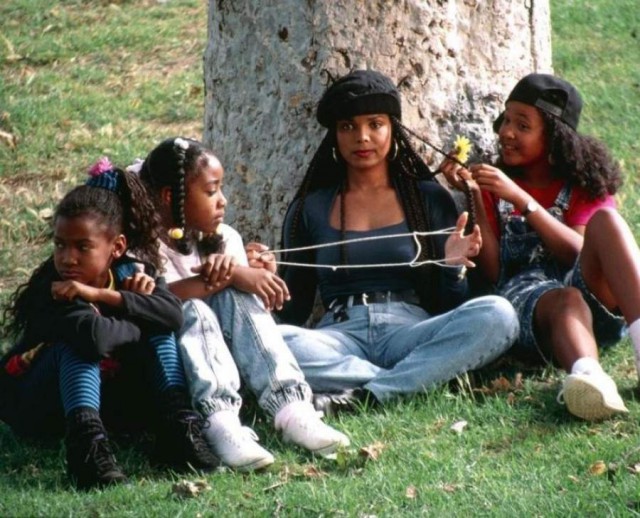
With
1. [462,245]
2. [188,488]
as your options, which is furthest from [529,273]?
[188,488]

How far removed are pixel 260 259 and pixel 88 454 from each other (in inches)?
49.3

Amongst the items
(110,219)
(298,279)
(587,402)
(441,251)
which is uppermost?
(110,219)

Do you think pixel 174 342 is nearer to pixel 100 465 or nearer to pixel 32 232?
pixel 100 465

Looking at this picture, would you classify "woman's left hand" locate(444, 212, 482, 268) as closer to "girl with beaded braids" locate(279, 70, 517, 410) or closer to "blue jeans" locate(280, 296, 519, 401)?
"girl with beaded braids" locate(279, 70, 517, 410)

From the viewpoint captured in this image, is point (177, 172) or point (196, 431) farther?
point (177, 172)

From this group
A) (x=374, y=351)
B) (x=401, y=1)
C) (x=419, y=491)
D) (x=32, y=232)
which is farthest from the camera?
(x=32, y=232)

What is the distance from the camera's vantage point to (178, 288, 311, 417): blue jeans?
5.36m

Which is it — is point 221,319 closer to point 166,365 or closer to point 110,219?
point 166,365

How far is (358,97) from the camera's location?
19.6 feet

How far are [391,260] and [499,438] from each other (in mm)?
1055

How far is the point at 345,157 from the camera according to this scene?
6.14 meters

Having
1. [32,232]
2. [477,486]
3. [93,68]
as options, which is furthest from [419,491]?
[93,68]

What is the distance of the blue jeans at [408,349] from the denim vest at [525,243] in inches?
20.6

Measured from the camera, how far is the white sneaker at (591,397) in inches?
209
